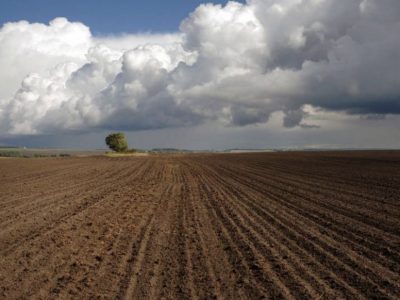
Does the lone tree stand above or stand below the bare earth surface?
above

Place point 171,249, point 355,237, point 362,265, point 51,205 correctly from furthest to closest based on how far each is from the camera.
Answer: point 51,205
point 355,237
point 171,249
point 362,265

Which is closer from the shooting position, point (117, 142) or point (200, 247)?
point (200, 247)

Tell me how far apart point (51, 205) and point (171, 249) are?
8223mm

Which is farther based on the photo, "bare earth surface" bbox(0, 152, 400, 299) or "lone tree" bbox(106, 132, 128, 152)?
"lone tree" bbox(106, 132, 128, 152)

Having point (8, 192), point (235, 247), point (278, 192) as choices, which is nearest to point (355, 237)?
point (235, 247)

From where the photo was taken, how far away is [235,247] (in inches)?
397

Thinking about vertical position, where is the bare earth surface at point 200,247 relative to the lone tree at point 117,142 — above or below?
below

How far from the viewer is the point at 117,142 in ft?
387

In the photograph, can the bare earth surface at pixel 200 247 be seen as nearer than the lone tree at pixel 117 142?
Yes

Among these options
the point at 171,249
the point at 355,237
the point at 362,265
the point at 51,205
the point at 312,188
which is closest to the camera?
the point at 362,265

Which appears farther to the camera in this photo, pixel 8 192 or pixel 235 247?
pixel 8 192

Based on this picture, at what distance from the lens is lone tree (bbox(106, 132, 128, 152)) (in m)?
118

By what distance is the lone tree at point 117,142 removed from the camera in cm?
11794

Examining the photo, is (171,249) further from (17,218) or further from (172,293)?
(17,218)
